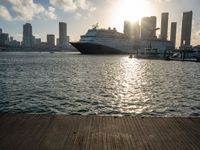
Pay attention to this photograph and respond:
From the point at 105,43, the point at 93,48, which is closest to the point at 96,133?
the point at 93,48

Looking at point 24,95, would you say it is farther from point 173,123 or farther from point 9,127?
point 173,123

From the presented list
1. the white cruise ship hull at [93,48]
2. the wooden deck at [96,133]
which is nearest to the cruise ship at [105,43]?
the white cruise ship hull at [93,48]

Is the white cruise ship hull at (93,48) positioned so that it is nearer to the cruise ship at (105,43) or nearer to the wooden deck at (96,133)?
the cruise ship at (105,43)

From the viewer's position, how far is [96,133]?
7258 millimetres

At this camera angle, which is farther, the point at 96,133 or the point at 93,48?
the point at 93,48

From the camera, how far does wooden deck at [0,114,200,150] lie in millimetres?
6344

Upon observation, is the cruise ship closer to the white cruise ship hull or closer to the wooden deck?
the white cruise ship hull

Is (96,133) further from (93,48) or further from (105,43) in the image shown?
(105,43)

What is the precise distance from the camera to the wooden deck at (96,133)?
20.8 ft

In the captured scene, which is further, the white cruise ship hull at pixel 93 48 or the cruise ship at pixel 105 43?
the cruise ship at pixel 105 43

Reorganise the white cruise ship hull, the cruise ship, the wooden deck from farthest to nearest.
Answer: the cruise ship < the white cruise ship hull < the wooden deck

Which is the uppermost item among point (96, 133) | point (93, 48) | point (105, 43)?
point (105, 43)

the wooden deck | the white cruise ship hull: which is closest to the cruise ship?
the white cruise ship hull

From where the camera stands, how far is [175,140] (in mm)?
6797
